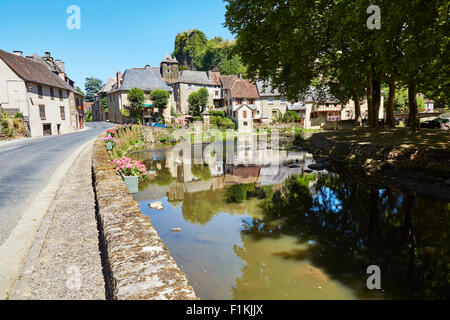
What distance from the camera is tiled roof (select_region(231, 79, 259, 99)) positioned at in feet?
206

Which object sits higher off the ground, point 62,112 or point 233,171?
point 62,112

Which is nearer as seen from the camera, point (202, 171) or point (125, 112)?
point (202, 171)

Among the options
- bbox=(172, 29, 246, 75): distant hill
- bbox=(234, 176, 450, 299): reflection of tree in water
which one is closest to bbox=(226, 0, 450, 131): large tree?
bbox=(234, 176, 450, 299): reflection of tree in water

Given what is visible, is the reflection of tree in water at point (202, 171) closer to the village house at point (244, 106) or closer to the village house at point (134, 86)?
the village house at point (244, 106)

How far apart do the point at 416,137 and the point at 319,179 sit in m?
7.97

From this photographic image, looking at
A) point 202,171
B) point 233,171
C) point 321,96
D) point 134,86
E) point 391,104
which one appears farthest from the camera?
point 134,86

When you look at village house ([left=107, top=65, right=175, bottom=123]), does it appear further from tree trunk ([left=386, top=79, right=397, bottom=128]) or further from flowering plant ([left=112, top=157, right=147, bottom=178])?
flowering plant ([left=112, top=157, right=147, bottom=178])

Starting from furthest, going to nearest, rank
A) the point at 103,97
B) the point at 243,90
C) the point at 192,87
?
the point at 103,97 → the point at 192,87 → the point at 243,90

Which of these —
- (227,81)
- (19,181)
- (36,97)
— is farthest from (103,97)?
(19,181)

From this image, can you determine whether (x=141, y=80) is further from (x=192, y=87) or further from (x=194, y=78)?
(x=194, y=78)

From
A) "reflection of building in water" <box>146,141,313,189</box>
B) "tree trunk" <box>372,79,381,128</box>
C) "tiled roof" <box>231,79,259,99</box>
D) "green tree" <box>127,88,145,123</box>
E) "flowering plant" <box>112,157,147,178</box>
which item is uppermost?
"tiled roof" <box>231,79,259,99</box>

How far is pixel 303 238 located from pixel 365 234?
185 centimetres

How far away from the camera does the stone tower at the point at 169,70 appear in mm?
78438

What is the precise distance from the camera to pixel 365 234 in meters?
7.89
